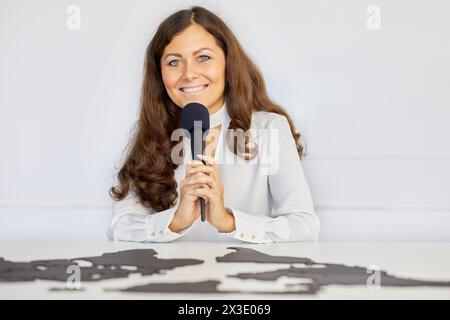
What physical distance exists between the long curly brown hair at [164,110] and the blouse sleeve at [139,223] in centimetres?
2

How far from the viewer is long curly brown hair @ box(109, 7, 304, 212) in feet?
5.30

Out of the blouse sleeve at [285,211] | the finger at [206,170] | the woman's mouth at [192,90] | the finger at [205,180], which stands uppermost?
the woman's mouth at [192,90]

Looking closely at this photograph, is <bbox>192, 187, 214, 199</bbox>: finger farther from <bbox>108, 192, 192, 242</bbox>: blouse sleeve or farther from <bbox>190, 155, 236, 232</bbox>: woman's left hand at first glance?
<bbox>108, 192, 192, 242</bbox>: blouse sleeve

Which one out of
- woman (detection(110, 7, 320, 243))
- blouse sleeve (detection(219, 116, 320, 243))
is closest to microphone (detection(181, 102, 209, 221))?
blouse sleeve (detection(219, 116, 320, 243))

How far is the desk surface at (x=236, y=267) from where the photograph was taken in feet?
2.72

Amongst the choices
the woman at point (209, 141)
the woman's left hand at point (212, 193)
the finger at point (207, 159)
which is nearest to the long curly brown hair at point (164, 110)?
the woman at point (209, 141)

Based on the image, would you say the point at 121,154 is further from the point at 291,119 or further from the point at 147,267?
the point at 147,267

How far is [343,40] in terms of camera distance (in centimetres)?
185

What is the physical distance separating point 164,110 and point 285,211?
480mm

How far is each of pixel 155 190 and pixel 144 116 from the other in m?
→ 0.25

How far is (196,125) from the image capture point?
126 cm

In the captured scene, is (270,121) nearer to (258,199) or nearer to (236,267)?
(258,199)

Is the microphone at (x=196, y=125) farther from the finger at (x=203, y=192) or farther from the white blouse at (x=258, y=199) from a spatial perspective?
the white blouse at (x=258, y=199)
